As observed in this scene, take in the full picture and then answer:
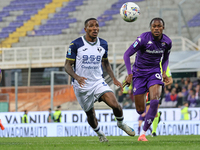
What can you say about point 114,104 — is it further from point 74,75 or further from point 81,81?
point 74,75

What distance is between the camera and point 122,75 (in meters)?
19.7

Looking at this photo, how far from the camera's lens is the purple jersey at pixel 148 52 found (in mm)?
7816

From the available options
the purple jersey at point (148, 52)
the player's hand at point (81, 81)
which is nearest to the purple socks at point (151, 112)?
the purple jersey at point (148, 52)

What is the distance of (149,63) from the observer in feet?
26.4

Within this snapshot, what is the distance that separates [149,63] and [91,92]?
149cm

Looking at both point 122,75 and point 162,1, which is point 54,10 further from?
point 122,75

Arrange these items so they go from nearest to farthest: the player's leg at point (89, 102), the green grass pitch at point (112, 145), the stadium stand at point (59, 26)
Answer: the green grass pitch at point (112, 145) → the player's leg at point (89, 102) → the stadium stand at point (59, 26)

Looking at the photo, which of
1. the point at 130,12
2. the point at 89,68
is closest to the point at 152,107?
the point at 89,68

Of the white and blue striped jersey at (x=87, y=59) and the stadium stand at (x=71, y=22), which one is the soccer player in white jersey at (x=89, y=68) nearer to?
the white and blue striped jersey at (x=87, y=59)

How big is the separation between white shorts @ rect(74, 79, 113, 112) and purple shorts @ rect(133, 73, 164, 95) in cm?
103

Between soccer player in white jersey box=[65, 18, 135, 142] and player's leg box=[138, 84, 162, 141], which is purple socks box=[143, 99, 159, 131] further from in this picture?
soccer player in white jersey box=[65, 18, 135, 142]

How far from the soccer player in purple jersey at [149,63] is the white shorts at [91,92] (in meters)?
0.49

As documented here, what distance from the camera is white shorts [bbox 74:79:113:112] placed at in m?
7.23

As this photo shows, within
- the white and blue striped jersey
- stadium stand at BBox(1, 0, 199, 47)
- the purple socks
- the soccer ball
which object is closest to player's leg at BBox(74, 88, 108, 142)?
the white and blue striped jersey
